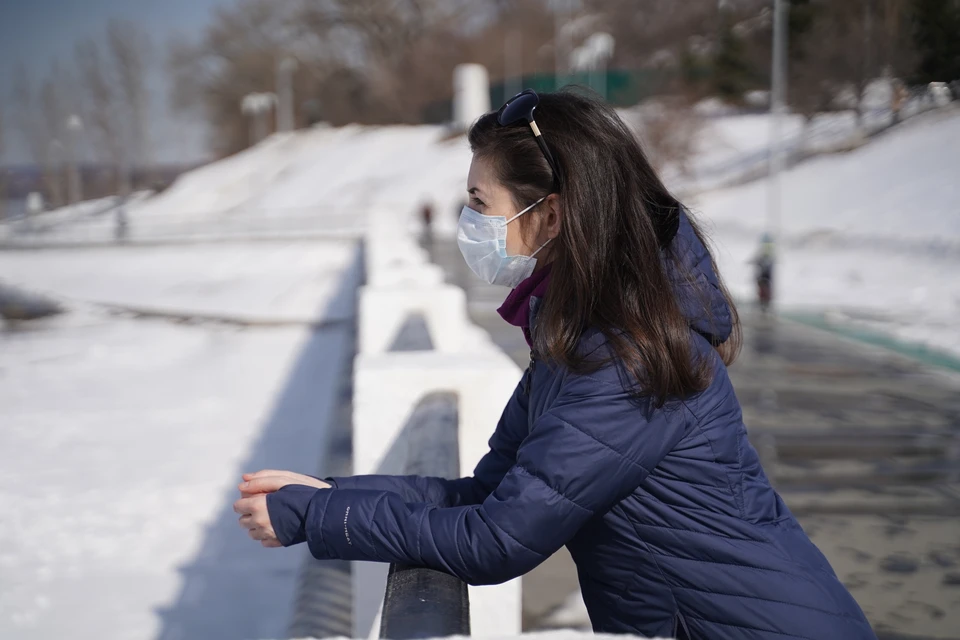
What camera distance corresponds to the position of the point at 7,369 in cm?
1391

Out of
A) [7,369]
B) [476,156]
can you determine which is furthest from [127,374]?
[476,156]

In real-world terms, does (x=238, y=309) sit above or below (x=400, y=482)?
below

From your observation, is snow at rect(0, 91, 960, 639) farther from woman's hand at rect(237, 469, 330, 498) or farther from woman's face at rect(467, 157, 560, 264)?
woman's hand at rect(237, 469, 330, 498)

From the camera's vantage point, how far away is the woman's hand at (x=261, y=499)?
78.6 inches

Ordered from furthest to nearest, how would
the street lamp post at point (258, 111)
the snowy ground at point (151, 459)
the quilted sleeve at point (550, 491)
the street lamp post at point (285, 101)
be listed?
the street lamp post at point (285, 101) < the street lamp post at point (258, 111) < the snowy ground at point (151, 459) < the quilted sleeve at point (550, 491)

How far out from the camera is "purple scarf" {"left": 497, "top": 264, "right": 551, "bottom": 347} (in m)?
2.06

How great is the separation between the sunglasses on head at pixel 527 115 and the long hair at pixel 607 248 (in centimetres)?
1

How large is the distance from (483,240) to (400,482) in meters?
0.59

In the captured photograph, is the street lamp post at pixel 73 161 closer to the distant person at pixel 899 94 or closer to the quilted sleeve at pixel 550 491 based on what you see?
the distant person at pixel 899 94

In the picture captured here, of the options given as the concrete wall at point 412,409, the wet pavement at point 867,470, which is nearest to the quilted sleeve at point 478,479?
the concrete wall at point 412,409

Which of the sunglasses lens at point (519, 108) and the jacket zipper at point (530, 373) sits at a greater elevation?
the sunglasses lens at point (519, 108)

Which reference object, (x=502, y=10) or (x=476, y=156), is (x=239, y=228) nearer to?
(x=476, y=156)

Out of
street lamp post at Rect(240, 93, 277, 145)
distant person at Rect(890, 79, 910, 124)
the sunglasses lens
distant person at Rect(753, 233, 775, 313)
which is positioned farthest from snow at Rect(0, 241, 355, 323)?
street lamp post at Rect(240, 93, 277, 145)

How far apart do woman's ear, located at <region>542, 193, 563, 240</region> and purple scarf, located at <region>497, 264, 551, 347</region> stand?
0.24 feet
